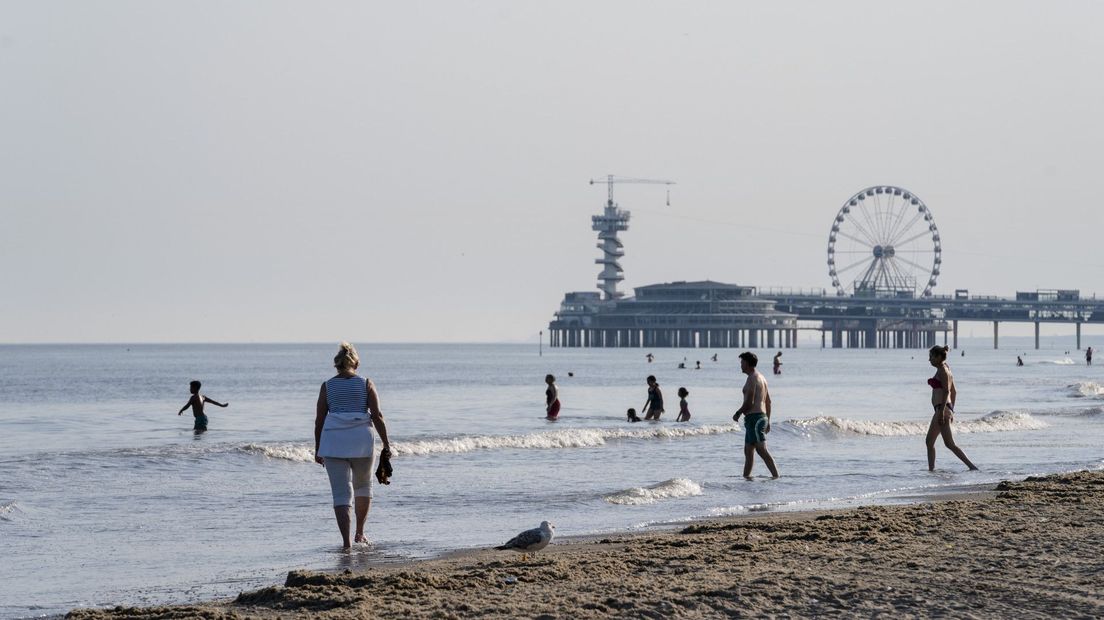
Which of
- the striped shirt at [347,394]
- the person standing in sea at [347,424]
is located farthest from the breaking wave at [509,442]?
the striped shirt at [347,394]

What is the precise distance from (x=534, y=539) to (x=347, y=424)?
1688mm

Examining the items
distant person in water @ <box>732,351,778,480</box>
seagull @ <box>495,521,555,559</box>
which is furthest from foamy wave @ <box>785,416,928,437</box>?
seagull @ <box>495,521,555,559</box>

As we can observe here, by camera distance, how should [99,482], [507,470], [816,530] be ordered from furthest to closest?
[507,470] → [99,482] → [816,530]

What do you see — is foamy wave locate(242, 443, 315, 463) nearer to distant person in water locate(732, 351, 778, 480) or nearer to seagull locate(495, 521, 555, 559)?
distant person in water locate(732, 351, 778, 480)

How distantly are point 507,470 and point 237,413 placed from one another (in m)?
25.0

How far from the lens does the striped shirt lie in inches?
418

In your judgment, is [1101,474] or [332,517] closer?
[332,517]

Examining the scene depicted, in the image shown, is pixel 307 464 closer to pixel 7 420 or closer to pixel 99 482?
pixel 99 482

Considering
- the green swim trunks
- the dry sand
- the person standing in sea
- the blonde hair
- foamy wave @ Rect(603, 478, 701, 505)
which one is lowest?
foamy wave @ Rect(603, 478, 701, 505)

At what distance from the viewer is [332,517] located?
13.8 metres

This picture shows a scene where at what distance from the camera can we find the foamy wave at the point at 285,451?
22.0m

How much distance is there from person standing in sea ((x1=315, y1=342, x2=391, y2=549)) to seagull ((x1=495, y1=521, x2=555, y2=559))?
1.23m

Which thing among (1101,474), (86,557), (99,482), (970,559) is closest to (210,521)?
(86,557)

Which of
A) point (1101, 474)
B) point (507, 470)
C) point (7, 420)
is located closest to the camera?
point (1101, 474)
